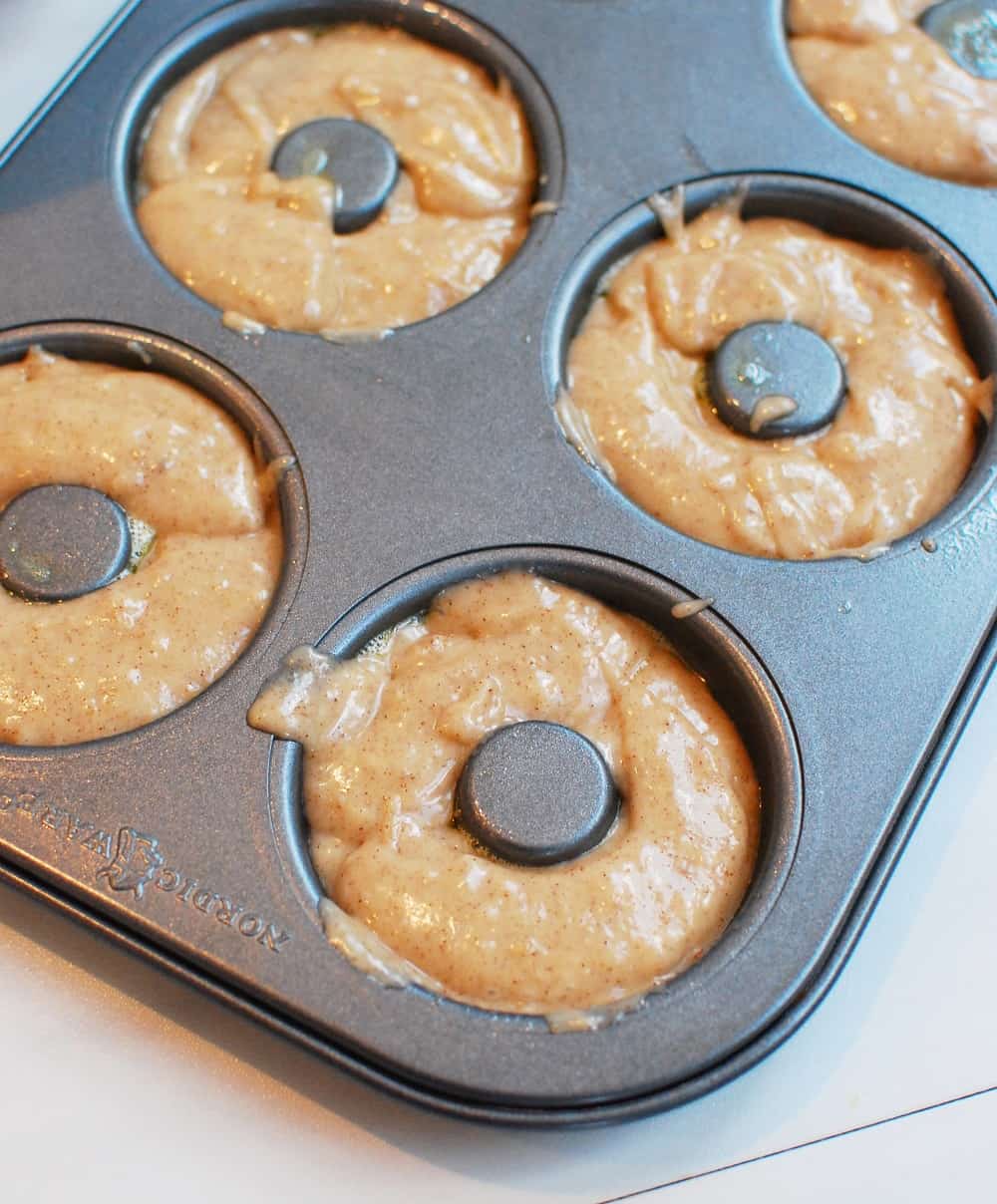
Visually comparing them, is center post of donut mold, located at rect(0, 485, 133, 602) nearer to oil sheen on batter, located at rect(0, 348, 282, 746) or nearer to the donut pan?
oil sheen on batter, located at rect(0, 348, 282, 746)

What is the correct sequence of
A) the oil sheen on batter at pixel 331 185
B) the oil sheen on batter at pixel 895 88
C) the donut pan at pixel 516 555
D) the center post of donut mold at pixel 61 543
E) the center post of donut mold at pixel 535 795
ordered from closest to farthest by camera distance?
the donut pan at pixel 516 555, the center post of donut mold at pixel 535 795, the center post of donut mold at pixel 61 543, the oil sheen on batter at pixel 331 185, the oil sheen on batter at pixel 895 88

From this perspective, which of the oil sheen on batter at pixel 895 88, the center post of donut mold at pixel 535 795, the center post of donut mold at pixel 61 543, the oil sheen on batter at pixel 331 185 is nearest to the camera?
the center post of donut mold at pixel 535 795

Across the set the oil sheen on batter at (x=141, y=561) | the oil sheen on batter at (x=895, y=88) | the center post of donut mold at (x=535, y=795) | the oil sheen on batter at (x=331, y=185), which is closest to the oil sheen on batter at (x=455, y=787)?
the center post of donut mold at (x=535, y=795)

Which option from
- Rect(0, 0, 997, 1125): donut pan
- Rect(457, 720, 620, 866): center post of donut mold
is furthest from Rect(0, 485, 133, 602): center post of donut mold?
Rect(457, 720, 620, 866): center post of donut mold

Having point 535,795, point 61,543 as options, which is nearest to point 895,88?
point 535,795

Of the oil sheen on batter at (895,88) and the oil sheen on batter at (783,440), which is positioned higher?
the oil sheen on batter at (895,88)

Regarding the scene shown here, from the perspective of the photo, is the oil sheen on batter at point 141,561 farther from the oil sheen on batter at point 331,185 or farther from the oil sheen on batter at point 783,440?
the oil sheen on batter at point 783,440

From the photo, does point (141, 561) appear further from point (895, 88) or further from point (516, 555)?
point (895, 88)

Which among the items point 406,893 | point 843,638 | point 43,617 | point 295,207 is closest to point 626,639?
point 843,638
